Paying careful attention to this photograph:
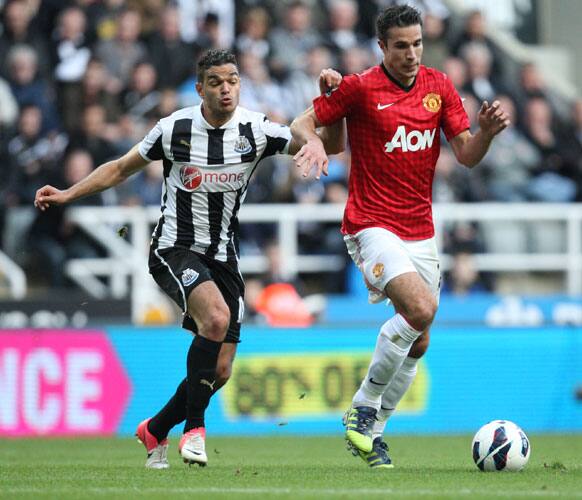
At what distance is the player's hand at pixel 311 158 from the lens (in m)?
7.18

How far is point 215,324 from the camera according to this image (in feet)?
25.5

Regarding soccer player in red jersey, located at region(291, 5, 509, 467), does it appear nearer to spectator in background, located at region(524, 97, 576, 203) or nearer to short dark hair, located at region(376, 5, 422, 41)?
short dark hair, located at region(376, 5, 422, 41)

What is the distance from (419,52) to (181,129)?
151 centimetres

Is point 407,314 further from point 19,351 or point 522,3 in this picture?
point 522,3

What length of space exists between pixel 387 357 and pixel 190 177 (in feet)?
5.33

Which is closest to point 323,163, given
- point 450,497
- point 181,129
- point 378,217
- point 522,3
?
point 378,217

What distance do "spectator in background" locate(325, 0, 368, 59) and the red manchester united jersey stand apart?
877 cm

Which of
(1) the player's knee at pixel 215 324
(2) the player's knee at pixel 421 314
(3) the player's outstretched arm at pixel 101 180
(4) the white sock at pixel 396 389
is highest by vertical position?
(3) the player's outstretched arm at pixel 101 180

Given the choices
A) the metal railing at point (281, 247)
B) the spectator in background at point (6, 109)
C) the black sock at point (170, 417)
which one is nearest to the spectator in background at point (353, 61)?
the metal railing at point (281, 247)

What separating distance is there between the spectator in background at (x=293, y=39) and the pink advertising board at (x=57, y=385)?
4.99m

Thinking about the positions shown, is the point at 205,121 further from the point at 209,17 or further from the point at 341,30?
the point at 341,30

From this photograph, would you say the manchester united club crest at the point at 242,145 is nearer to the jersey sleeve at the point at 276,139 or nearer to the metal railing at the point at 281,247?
the jersey sleeve at the point at 276,139

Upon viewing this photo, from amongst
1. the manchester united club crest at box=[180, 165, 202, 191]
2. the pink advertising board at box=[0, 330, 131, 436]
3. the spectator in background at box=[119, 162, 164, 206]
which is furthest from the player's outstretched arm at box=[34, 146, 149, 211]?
the spectator in background at box=[119, 162, 164, 206]

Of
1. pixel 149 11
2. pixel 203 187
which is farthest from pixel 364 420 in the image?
pixel 149 11
